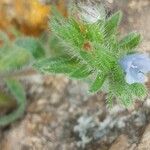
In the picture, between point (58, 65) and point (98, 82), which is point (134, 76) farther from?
point (58, 65)

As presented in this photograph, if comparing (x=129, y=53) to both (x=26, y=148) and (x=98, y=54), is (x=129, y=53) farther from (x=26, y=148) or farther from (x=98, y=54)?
(x=26, y=148)

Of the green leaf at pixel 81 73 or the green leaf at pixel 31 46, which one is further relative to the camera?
the green leaf at pixel 31 46

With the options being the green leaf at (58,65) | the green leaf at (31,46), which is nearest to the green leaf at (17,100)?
the green leaf at (31,46)

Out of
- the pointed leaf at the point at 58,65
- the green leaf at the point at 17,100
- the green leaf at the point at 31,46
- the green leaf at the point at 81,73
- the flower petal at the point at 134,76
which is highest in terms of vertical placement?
the flower petal at the point at 134,76

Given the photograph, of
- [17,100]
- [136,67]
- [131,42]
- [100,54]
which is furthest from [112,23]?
[17,100]

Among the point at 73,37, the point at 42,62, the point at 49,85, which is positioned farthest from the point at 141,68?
the point at 49,85

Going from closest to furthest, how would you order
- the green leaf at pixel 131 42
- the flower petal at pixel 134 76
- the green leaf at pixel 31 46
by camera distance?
the flower petal at pixel 134 76, the green leaf at pixel 131 42, the green leaf at pixel 31 46

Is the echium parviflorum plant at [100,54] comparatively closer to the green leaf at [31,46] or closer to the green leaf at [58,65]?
the green leaf at [58,65]

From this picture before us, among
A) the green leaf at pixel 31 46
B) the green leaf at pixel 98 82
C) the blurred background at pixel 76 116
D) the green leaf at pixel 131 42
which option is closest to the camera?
the green leaf at pixel 98 82
